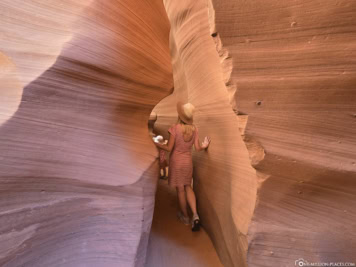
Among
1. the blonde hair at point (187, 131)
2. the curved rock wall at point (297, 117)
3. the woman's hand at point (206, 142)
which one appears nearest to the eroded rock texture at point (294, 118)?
the curved rock wall at point (297, 117)

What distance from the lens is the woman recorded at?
1.90 meters

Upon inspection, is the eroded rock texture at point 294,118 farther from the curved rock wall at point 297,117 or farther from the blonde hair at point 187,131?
the blonde hair at point 187,131

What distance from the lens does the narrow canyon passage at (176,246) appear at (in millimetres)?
1543

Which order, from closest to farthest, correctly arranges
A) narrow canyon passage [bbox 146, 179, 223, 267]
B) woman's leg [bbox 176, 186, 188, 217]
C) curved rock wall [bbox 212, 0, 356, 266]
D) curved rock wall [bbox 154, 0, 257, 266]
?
curved rock wall [bbox 212, 0, 356, 266]
curved rock wall [bbox 154, 0, 257, 266]
narrow canyon passage [bbox 146, 179, 223, 267]
woman's leg [bbox 176, 186, 188, 217]

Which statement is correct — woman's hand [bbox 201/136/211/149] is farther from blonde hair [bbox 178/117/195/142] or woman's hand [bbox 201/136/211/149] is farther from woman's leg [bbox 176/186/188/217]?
woman's leg [bbox 176/186/188/217]

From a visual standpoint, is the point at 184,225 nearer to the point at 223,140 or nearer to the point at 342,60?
the point at 223,140

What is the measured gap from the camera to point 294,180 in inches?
42.3

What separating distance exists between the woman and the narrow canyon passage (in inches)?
4.2

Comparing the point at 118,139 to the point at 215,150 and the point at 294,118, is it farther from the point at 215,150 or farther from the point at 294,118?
the point at 294,118

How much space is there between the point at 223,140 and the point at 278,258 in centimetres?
76

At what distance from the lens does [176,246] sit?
168 cm

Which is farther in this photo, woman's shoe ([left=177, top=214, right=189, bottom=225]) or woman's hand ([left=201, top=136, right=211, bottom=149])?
woman's shoe ([left=177, top=214, right=189, bottom=225])

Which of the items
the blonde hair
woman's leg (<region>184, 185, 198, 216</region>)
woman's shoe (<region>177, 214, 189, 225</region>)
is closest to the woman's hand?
the blonde hair

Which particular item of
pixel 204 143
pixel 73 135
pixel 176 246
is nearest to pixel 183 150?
pixel 204 143
